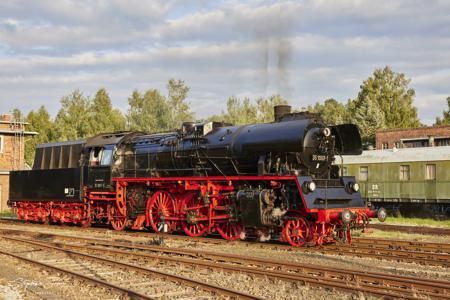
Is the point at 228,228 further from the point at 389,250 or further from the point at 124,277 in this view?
the point at 124,277

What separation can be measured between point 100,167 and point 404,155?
16.4m

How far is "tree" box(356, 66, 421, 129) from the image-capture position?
2138 inches

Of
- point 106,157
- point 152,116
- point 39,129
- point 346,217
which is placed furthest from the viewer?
point 39,129

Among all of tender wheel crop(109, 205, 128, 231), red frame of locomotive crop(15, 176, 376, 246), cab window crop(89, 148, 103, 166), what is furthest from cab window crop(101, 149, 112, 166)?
tender wheel crop(109, 205, 128, 231)

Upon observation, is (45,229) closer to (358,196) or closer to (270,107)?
(358,196)

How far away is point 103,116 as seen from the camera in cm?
5847

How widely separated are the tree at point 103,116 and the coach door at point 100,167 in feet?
123

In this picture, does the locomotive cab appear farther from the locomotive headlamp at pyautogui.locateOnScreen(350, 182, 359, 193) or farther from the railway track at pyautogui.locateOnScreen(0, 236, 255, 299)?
the locomotive headlamp at pyautogui.locateOnScreen(350, 182, 359, 193)

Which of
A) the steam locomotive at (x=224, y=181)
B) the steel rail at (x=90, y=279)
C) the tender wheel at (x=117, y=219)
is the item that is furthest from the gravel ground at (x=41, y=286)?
the tender wheel at (x=117, y=219)

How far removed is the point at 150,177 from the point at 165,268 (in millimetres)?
7687

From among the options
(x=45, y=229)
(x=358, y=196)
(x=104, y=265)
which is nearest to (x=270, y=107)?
(x=45, y=229)

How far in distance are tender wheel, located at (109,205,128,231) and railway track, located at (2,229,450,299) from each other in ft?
16.6

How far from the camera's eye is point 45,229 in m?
20.8

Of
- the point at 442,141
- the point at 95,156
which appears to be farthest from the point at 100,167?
the point at 442,141
